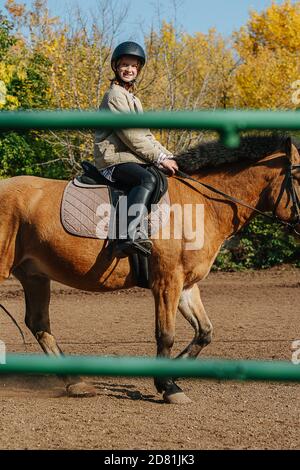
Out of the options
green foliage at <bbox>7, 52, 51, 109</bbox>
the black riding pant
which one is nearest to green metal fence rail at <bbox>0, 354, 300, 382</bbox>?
the black riding pant

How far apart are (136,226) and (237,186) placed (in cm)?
106

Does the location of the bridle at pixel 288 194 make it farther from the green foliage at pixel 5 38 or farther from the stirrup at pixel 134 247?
the green foliage at pixel 5 38

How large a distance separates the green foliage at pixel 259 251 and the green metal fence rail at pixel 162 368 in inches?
518

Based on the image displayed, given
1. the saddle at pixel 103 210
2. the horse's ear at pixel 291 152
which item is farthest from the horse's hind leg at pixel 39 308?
the horse's ear at pixel 291 152

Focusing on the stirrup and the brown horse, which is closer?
the stirrup

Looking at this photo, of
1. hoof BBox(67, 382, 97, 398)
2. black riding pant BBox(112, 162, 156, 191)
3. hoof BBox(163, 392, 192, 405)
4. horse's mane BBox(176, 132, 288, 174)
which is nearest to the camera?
black riding pant BBox(112, 162, 156, 191)

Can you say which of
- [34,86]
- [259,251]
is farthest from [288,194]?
[34,86]

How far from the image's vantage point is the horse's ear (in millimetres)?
6422

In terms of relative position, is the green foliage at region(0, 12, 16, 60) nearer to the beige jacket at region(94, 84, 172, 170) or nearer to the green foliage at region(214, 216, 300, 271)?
the green foliage at region(214, 216, 300, 271)

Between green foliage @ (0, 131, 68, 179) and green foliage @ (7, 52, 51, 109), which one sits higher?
green foliage @ (7, 52, 51, 109)

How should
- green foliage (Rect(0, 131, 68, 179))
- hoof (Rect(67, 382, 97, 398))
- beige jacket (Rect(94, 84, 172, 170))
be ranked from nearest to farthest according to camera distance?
beige jacket (Rect(94, 84, 172, 170)) → hoof (Rect(67, 382, 97, 398)) → green foliage (Rect(0, 131, 68, 179))

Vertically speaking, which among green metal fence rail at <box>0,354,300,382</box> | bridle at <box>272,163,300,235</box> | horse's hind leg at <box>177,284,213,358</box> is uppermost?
bridle at <box>272,163,300,235</box>

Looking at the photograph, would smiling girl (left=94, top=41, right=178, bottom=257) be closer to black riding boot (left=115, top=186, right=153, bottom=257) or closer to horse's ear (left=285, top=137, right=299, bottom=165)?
black riding boot (left=115, top=186, right=153, bottom=257)

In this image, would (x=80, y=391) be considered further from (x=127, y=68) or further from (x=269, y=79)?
(x=269, y=79)
